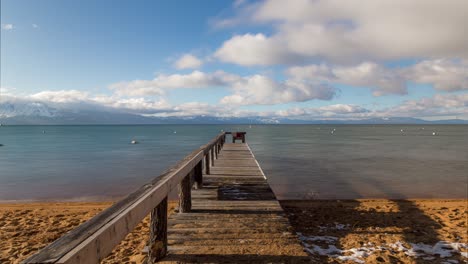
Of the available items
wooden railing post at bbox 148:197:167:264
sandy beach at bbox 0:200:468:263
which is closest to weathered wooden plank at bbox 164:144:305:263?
wooden railing post at bbox 148:197:167:264

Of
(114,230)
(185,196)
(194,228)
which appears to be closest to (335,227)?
(185,196)

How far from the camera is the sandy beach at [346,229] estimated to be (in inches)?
262

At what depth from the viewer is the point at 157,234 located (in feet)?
13.1

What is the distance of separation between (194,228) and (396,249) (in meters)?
5.18

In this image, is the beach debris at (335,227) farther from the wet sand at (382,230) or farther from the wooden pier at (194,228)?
the wooden pier at (194,228)

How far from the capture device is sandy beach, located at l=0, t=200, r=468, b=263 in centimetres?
665

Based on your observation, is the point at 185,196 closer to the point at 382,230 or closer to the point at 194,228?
the point at 194,228

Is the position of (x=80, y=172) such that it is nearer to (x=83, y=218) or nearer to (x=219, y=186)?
(x=83, y=218)

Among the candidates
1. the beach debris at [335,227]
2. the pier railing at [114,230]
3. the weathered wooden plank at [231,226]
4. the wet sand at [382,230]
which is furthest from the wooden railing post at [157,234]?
the beach debris at [335,227]

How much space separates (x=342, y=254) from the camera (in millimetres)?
6617

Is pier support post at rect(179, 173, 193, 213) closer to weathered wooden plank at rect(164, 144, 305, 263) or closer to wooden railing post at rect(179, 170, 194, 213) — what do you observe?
wooden railing post at rect(179, 170, 194, 213)

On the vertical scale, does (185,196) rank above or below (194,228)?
above

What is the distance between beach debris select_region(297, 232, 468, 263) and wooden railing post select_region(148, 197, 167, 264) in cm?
410

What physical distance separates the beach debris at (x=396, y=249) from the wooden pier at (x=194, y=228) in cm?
168
